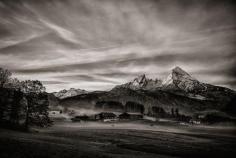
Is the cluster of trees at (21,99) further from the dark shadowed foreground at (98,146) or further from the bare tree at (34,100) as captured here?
the dark shadowed foreground at (98,146)

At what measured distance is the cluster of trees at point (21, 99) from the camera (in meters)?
71.2

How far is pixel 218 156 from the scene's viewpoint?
48094mm

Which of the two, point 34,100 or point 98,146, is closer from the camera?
point 98,146

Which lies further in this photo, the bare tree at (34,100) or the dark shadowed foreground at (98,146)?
the bare tree at (34,100)

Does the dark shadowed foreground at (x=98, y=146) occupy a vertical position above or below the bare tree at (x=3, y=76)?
below

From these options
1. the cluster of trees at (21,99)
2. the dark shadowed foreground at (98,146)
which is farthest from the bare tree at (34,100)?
the dark shadowed foreground at (98,146)

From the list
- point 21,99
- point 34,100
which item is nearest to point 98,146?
point 34,100

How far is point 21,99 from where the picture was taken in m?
75.8

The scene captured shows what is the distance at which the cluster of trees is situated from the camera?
234 feet

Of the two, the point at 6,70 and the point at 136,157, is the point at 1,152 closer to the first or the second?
the point at 136,157

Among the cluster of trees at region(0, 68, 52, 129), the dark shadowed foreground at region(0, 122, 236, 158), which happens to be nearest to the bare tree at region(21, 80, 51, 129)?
the cluster of trees at region(0, 68, 52, 129)

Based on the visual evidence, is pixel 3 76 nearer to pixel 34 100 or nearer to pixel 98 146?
pixel 34 100

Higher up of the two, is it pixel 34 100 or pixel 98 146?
pixel 34 100

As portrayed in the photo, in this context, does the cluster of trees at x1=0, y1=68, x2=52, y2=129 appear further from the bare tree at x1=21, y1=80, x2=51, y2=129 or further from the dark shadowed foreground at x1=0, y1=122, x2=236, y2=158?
the dark shadowed foreground at x1=0, y1=122, x2=236, y2=158
